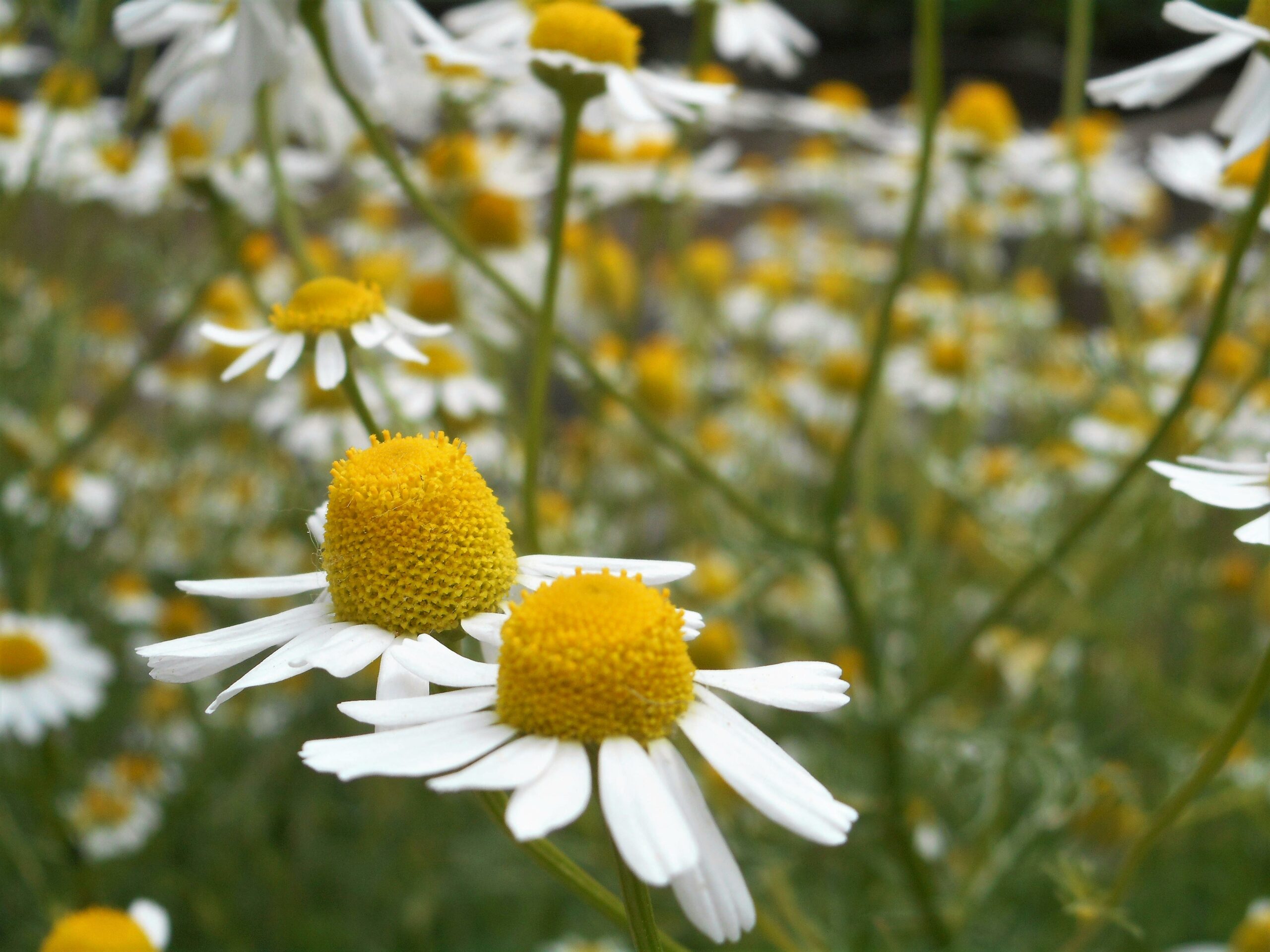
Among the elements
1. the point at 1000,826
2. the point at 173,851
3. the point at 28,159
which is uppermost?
the point at 28,159

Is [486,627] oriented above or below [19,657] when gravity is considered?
above

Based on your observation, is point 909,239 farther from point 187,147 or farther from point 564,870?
point 187,147

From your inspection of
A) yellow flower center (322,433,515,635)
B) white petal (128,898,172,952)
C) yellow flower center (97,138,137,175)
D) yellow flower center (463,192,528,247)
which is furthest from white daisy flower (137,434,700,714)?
yellow flower center (97,138,137,175)

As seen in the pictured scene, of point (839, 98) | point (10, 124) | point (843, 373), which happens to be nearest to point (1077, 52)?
point (843, 373)

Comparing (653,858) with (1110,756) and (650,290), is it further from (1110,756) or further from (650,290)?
(650,290)

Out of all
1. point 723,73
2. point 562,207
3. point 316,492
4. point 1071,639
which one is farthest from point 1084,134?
point 562,207

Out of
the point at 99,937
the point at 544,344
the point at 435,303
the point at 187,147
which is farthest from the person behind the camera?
the point at 435,303

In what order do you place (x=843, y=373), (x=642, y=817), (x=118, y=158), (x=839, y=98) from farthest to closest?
(x=839, y=98), (x=843, y=373), (x=118, y=158), (x=642, y=817)
